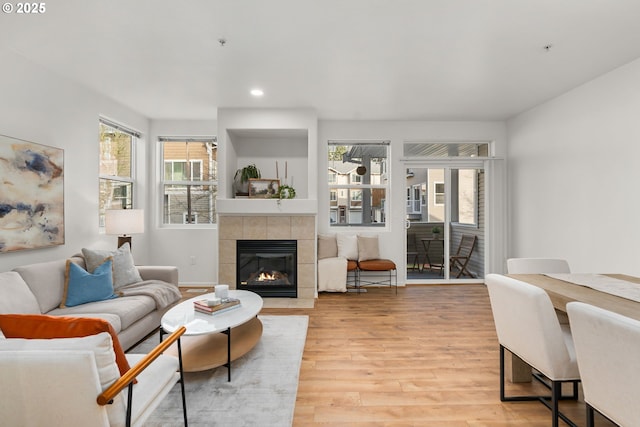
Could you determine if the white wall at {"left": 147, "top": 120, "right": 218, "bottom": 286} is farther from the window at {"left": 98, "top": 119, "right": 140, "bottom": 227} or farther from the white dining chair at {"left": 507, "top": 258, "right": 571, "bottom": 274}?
the white dining chair at {"left": 507, "top": 258, "right": 571, "bottom": 274}

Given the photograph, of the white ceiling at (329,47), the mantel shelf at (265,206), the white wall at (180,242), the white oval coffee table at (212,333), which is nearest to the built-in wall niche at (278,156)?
the mantel shelf at (265,206)

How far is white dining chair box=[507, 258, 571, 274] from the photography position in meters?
2.70

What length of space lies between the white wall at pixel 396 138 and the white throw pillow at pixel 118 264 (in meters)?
2.79

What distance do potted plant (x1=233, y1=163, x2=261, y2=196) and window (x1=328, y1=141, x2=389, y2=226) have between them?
1.33 metres

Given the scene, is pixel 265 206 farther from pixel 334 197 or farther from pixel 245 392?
pixel 245 392

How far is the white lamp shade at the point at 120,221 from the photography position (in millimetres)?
3717

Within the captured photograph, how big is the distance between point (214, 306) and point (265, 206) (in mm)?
2078

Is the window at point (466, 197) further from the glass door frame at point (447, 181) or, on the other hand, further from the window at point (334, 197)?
the window at point (334, 197)

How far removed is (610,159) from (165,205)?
19.7ft

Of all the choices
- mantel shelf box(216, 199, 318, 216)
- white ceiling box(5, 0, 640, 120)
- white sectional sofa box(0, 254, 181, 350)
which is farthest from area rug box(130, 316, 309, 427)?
white ceiling box(5, 0, 640, 120)

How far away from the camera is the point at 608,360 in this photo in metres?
1.22

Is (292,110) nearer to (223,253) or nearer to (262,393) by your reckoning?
(223,253)

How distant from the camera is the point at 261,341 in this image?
3004 mm

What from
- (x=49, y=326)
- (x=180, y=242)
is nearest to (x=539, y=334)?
(x=49, y=326)
